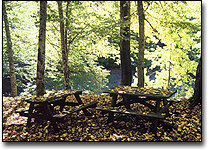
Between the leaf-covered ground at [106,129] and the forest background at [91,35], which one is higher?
the forest background at [91,35]

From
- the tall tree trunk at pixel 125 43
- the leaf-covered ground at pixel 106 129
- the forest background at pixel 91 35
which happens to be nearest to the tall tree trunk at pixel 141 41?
the forest background at pixel 91 35

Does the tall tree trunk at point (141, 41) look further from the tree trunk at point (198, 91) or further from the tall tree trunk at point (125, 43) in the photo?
the tree trunk at point (198, 91)

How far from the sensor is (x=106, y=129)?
151 inches

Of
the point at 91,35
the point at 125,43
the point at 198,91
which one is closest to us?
the point at 198,91

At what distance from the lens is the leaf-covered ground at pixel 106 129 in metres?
3.59

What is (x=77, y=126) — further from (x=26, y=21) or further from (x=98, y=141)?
(x=26, y=21)

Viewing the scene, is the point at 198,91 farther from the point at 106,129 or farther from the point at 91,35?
the point at 91,35

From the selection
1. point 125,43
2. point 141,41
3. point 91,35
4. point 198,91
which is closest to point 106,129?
point 198,91

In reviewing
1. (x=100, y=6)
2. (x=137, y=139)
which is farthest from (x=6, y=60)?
(x=137, y=139)

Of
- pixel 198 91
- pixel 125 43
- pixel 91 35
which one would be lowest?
pixel 198 91

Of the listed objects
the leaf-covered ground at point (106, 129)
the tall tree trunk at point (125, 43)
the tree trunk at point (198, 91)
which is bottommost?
the leaf-covered ground at point (106, 129)

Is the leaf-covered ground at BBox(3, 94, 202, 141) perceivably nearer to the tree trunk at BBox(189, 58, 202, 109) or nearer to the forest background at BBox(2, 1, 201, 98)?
the tree trunk at BBox(189, 58, 202, 109)

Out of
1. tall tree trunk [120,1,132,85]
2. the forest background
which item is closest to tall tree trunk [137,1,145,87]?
the forest background

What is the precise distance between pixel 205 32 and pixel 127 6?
107 inches
